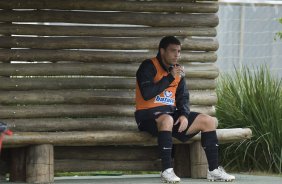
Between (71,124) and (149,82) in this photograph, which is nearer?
(149,82)

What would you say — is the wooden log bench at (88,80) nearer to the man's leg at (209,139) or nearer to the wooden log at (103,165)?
the wooden log at (103,165)

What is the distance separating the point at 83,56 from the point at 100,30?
0.38m

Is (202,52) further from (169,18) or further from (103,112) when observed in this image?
(103,112)

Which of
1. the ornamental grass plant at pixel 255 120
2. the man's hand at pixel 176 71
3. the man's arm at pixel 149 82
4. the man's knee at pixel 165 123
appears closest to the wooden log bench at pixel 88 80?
the man's knee at pixel 165 123

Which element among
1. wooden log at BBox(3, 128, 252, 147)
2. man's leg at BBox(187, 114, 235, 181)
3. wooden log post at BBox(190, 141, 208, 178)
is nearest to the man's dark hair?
man's leg at BBox(187, 114, 235, 181)

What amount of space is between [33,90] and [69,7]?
3.28 ft

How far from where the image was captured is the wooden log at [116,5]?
11172 millimetres

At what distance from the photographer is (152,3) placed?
1177cm

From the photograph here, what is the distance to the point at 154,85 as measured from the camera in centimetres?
1081

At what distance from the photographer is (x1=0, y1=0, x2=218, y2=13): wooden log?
11172 millimetres

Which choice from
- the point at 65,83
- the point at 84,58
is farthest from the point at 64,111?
the point at 84,58

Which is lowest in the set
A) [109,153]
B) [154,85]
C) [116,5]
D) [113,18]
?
[109,153]

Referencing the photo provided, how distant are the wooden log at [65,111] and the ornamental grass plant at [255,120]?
7.01ft

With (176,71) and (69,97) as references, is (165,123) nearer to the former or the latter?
(176,71)
